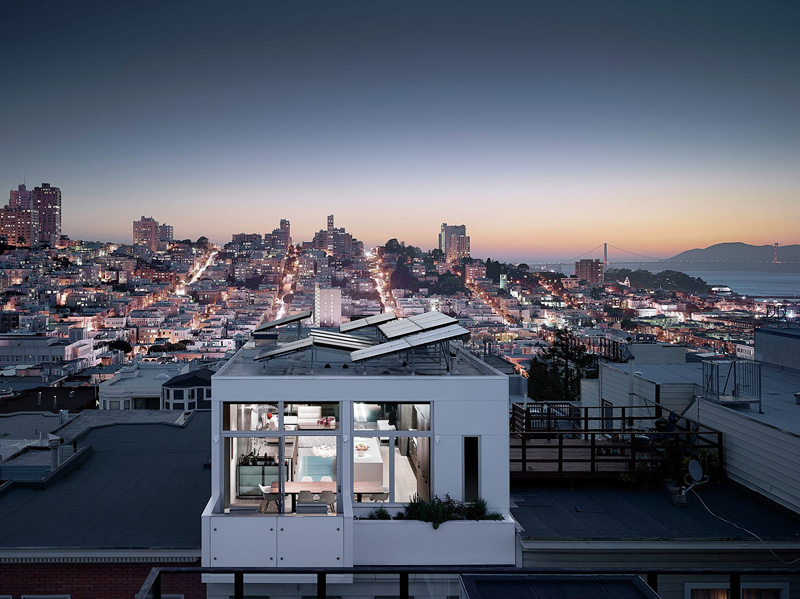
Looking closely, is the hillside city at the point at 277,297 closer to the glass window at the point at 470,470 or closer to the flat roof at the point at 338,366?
the flat roof at the point at 338,366

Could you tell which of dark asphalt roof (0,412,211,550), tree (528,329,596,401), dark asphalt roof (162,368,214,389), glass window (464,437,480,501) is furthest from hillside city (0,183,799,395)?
glass window (464,437,480,501)

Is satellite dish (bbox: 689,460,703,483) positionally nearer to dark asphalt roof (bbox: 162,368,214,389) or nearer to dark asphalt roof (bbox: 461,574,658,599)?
dark asphalt roof (bbox: 461,574,658,599)

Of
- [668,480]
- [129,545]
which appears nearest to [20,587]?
[129,545]

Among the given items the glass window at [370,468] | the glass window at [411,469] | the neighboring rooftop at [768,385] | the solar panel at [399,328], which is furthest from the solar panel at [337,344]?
the neighboring rooftop at [768,385]

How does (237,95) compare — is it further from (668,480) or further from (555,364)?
(668,480)

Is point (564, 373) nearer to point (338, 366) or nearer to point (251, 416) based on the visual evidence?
point (338, 366)
